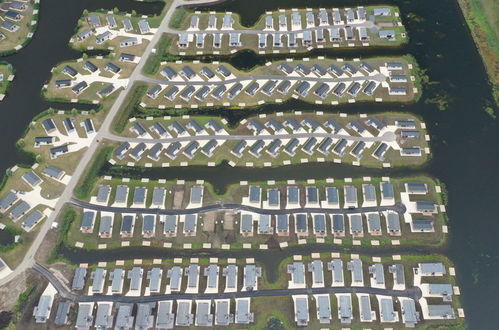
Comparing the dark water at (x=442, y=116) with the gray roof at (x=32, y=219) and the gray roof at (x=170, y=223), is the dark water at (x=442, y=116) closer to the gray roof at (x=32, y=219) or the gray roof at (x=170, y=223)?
the gray roof at (x=32, y=219)

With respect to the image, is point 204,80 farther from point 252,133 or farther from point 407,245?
point 407,245

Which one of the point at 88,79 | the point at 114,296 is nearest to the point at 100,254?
the point at 114,296

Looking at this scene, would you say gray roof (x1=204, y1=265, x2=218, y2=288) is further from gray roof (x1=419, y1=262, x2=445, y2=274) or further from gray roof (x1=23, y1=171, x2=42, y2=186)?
gray roof (x1=23, y1=171, x2=42, y2=186)

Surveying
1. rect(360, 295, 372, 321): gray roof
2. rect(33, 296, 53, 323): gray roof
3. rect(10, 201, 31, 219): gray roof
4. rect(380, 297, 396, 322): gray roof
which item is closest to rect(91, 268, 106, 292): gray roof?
rect(33, 296, 53, 323): gray roof

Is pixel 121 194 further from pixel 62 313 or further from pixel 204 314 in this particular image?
pixel 204 314

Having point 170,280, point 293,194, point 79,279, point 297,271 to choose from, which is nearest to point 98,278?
point 79,279

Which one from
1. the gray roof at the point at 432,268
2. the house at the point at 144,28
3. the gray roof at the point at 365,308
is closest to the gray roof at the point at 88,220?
the house at the point at 144,28
